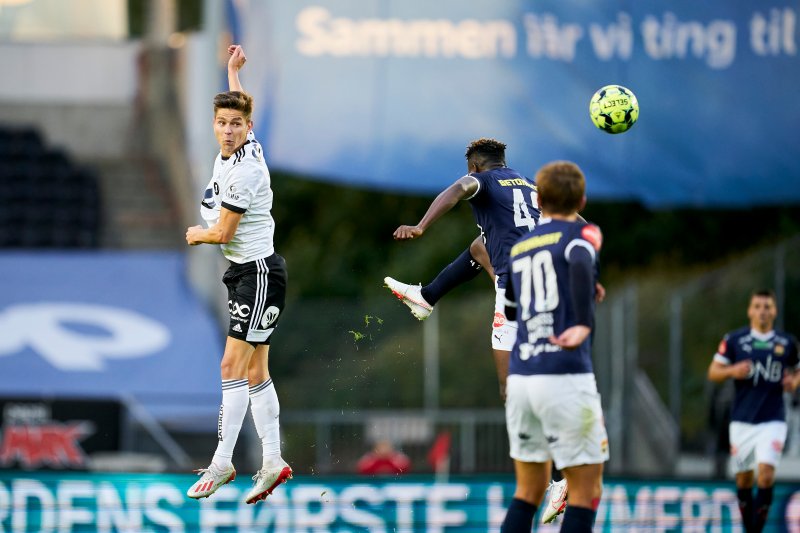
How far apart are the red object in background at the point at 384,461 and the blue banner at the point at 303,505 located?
298 cm

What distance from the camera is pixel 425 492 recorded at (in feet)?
46.2

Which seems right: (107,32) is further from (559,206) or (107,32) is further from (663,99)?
(559,206)

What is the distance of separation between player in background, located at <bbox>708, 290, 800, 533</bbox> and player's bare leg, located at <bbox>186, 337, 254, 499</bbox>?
6.47 metres

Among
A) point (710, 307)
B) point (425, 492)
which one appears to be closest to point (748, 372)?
point (425, 492)

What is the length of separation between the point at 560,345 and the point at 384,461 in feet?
33.3

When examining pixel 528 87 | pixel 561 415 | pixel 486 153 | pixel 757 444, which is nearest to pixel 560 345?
pixel 561 415

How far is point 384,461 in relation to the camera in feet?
57.8

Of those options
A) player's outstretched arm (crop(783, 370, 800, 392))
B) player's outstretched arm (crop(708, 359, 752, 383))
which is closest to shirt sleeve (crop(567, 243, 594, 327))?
player's outstretched arm (crop(708, 359, 752, 383))

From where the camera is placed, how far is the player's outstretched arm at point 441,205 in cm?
904

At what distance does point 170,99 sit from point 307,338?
6876 mm

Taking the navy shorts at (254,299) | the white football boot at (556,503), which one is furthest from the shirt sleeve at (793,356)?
the navy shorts at (254,299)

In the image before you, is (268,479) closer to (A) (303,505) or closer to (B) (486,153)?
(B) (486,153)

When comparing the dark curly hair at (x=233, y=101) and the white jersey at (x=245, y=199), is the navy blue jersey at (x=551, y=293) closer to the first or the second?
the white jersey at (x=245, y=199)

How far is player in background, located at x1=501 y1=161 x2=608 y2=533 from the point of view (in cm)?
774
